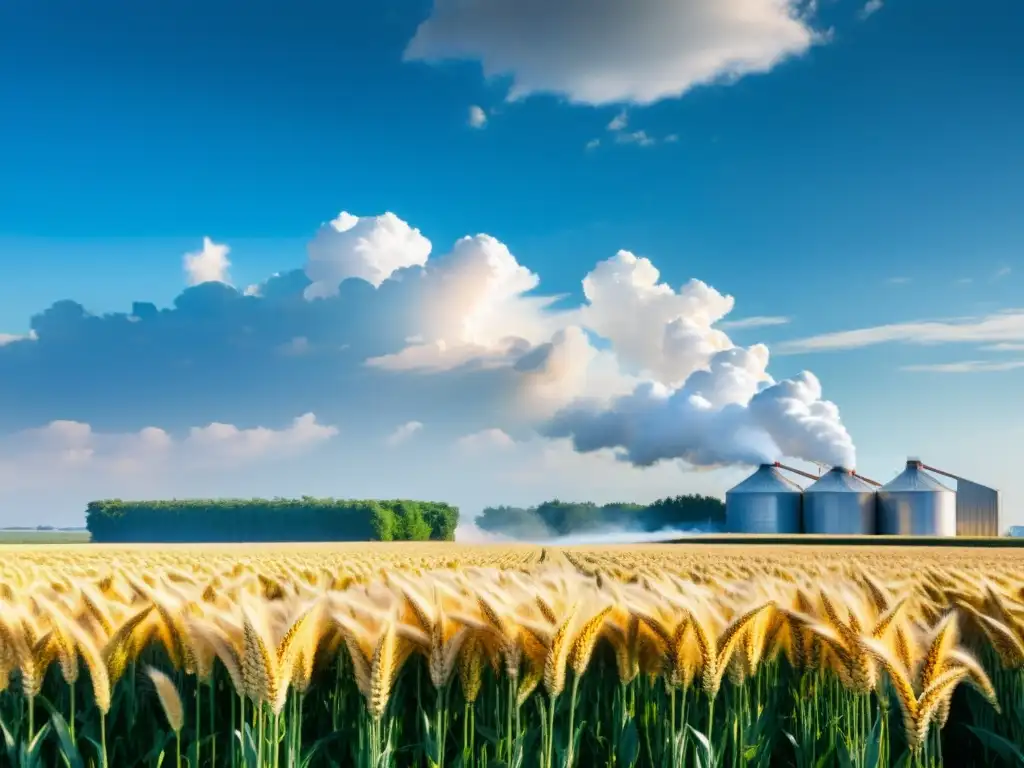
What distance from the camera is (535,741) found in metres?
4.05

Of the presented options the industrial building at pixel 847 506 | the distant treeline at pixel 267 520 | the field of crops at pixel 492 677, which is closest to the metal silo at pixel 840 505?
the industrial building at pixel 847 506

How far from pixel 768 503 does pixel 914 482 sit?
11.7 m

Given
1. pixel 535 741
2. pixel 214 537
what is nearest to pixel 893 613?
pixel 535 741

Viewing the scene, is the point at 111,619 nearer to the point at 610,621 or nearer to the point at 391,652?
the point at 391,652

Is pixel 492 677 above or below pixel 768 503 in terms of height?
below

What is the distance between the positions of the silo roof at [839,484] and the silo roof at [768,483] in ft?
4.53

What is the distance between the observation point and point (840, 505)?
2977 inches

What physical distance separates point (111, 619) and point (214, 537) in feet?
330

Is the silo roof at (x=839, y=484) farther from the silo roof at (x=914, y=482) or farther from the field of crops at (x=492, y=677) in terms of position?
the field of crops at (x=492, y=677)

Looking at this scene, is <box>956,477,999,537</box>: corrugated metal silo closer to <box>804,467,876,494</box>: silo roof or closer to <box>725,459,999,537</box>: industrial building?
<box>725,459,999,537</box>: industrial building

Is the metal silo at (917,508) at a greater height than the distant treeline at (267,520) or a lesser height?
greater

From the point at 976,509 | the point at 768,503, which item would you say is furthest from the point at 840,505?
the point at 976,509

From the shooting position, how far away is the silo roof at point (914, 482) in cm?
7662

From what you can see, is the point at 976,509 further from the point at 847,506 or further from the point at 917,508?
the point at 847,506
